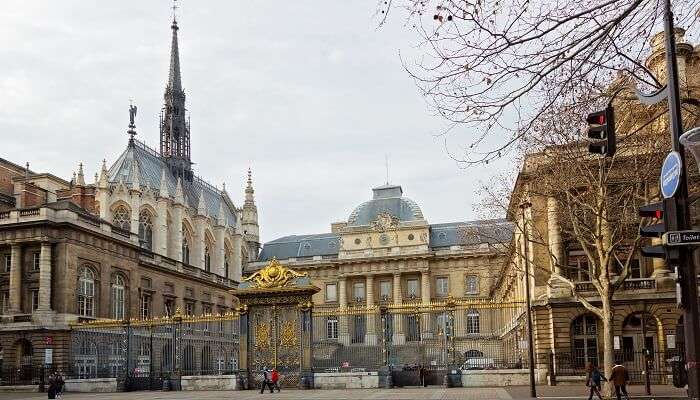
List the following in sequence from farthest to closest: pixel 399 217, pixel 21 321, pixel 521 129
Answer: pixel 399 217, pixel 21 321, pixel 521 129

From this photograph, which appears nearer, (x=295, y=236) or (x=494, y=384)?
(x=494, y=384)

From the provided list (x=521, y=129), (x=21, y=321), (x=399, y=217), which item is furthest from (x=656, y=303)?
(x=399, y=217)

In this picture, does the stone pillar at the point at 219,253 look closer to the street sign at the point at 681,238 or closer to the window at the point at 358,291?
the window at the point at 358,291

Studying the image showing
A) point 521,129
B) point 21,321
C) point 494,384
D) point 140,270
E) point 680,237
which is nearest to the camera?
point 680,237

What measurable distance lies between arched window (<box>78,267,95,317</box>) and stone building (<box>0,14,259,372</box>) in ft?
0.20

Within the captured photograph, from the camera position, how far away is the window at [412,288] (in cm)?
7612

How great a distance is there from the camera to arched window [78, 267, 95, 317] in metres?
47.3

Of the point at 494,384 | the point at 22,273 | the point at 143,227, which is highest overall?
the point at 143,227

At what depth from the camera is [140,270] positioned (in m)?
55.7

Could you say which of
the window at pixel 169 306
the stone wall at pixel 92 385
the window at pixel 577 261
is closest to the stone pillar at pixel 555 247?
the window at pixel 577 261

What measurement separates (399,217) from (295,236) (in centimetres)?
1561

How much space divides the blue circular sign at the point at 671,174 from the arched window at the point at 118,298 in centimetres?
4662

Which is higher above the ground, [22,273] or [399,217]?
[399,217]

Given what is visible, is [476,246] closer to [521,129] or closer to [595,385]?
[595,385]
